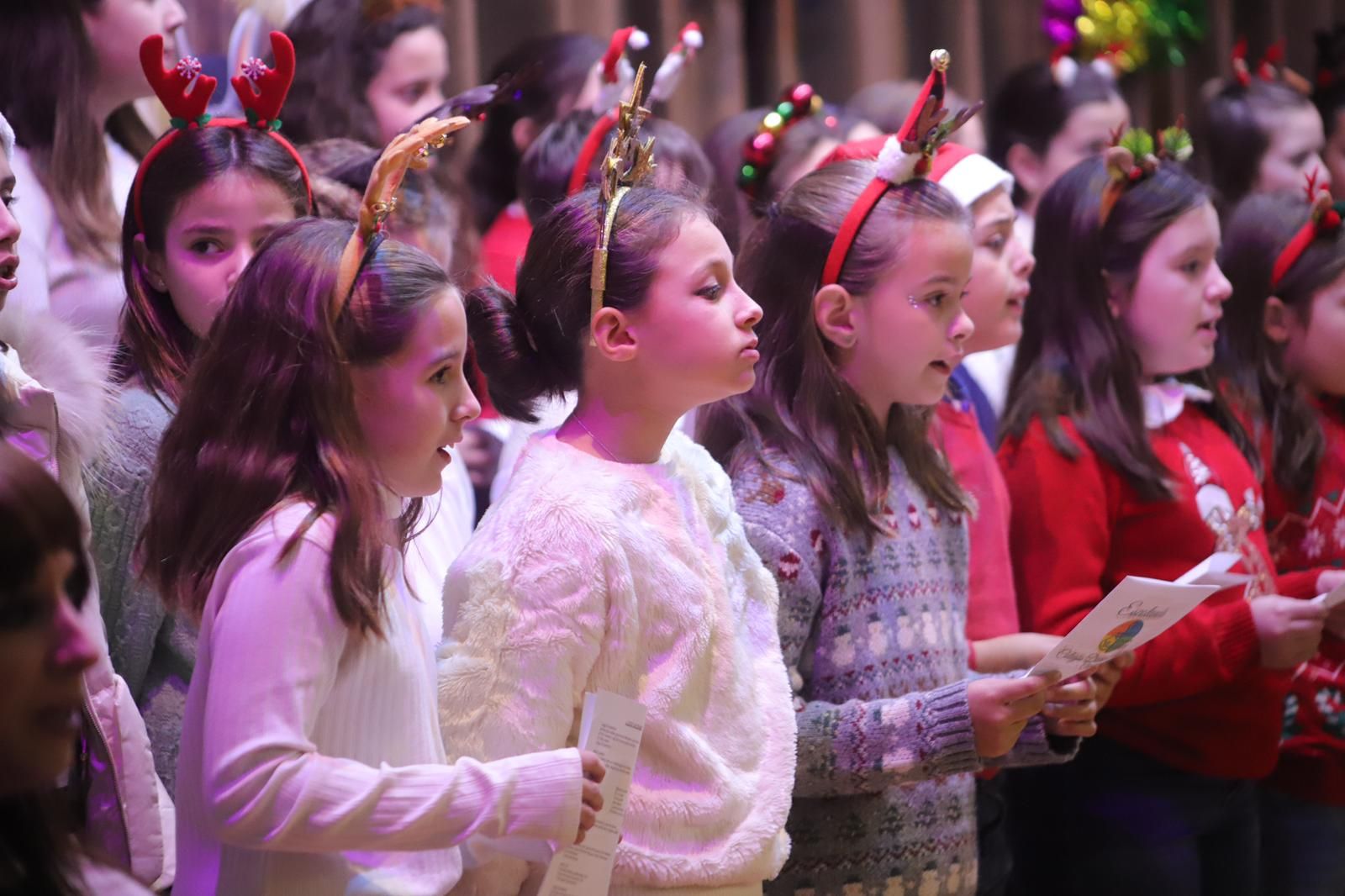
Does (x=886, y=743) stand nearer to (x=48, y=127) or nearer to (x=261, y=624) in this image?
(x=261, y=624)

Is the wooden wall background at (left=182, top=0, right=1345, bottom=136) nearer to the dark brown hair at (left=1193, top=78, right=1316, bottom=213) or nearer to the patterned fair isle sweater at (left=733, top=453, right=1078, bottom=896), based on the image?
the dark brown hair at (left=1193, top=78, right=1316, bottom=213)

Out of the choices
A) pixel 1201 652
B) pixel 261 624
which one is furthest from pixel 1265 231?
pixel 261 624

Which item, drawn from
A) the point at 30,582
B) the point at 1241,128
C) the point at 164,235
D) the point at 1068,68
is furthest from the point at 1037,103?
the point at 30,582

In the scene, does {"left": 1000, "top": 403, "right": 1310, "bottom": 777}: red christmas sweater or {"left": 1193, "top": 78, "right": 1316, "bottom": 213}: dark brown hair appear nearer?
{"left": 1000, "top": 403, "right": 1310, "bottom": 777}: red christmas sweater

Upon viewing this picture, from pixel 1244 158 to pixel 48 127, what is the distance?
3156 millimetres

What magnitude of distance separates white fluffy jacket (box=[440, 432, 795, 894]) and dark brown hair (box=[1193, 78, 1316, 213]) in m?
2.85

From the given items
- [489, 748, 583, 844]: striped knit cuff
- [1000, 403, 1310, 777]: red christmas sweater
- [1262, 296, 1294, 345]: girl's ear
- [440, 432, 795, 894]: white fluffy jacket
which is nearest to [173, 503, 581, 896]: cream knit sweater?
[489, 748, 583, 844]: striped knit cuff

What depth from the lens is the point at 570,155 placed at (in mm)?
3119

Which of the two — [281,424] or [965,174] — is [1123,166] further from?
[281,424]

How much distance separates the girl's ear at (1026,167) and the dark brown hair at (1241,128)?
1.72 feet

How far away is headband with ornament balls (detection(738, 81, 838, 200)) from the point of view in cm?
330

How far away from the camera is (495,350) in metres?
2.01

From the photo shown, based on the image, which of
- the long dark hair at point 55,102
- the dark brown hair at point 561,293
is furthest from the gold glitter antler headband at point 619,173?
the long dark hair at point 55,102

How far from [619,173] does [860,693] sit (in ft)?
2.57
